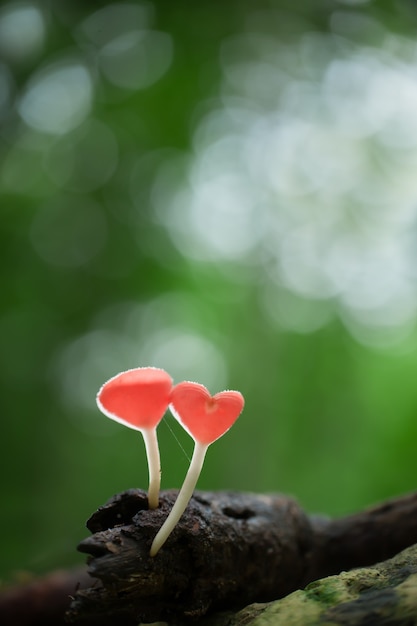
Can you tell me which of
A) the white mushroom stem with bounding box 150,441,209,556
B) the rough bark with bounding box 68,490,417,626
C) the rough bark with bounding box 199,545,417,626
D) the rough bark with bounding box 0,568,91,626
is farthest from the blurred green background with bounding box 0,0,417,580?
the white mushroom stem with bounding box 150,441,209,556

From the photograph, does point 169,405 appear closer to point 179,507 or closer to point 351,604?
point 179,507

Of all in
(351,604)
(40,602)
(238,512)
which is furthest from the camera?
(40,602)

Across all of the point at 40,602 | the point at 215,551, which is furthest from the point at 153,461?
the point at 40,602

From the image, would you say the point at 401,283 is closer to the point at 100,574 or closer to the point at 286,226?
the point at 286,226

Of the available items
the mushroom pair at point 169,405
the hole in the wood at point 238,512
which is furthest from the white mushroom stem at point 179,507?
the hole in the wood at point 238,512

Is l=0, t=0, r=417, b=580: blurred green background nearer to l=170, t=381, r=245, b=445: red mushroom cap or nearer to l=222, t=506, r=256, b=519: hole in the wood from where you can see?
l=222, t=506, r=256, b=519: hole in the wood

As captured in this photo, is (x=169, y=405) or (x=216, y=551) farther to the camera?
(x=216, y=551)

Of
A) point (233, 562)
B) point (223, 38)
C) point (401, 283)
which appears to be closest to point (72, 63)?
point (223, 38)
